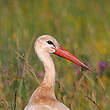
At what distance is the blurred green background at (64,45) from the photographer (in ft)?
16.8

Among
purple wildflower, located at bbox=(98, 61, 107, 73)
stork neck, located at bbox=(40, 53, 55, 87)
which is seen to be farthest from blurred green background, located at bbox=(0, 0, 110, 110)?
stork neck, located at bbox=(40, 53, 55, 87)

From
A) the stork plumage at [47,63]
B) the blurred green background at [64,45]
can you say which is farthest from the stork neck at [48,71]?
the blurred green background at [64,45]

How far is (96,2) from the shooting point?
1107cm

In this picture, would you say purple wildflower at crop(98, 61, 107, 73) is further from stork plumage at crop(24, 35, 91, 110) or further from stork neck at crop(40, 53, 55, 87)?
stork neck at crop(40, 53, 55, 87)

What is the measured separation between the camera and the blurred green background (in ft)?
16.8

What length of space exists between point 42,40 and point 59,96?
3.23 feet

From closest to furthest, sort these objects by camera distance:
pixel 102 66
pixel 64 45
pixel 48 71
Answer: pixel 48 71 < pixel 102 66 < pixel 64 45

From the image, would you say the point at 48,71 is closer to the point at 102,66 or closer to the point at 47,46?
the point at 47,46

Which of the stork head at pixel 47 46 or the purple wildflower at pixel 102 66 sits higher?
the stork head at pixel 47 46

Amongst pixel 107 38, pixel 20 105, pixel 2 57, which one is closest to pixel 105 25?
pixel 107 38

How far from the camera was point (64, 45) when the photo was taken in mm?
7043

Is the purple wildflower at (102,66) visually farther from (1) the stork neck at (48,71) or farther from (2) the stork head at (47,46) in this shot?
(1) the stork neck at (48,71)

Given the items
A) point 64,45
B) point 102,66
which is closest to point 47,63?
point 102,66

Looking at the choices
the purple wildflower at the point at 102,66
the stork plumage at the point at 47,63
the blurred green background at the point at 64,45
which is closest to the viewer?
the stork plumage at the point at 47,63
